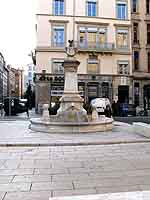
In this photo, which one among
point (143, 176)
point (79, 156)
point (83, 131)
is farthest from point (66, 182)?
point (83, 131)

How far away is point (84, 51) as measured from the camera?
38531 mm

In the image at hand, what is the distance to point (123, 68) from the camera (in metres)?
40.1

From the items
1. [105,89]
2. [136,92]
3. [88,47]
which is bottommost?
[136,92]

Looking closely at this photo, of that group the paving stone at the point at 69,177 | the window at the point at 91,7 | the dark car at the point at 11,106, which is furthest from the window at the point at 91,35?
the paving stone at the point at 69,177

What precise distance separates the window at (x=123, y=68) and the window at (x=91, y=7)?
7.49 metres

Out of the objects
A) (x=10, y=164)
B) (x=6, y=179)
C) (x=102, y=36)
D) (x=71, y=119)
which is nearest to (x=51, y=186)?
(x=6, y=179)

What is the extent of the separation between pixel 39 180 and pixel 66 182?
22.8 inches

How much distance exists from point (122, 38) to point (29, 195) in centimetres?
3756

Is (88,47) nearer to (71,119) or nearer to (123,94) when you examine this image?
(123,94)

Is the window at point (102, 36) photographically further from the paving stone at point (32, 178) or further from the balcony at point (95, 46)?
the paving stone at point (32, 178)

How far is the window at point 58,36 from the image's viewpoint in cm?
3821

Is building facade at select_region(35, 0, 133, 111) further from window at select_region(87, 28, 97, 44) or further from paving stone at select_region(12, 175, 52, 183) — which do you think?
paving stone at select_region(12, 175, 52, 183)

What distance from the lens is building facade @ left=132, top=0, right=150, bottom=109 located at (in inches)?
1639

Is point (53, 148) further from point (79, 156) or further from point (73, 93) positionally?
point (73, 93)
